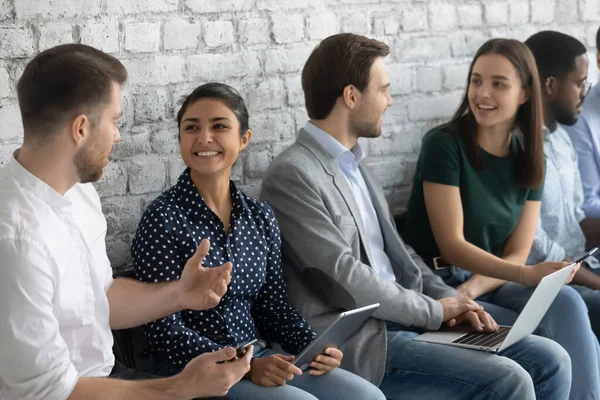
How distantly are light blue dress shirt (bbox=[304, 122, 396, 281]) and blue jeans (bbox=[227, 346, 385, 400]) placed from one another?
0.52m

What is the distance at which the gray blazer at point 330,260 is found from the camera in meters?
2.63

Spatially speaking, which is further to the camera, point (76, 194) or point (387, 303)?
point (387, 303)

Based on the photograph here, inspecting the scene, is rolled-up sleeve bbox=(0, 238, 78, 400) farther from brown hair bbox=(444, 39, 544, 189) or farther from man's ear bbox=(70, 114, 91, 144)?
brown hair bbox=(444, 39, 544, 189)

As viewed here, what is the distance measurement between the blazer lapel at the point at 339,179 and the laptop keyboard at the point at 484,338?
36 centimetres

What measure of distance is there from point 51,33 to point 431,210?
136 centimetres

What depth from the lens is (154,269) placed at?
2.31 m

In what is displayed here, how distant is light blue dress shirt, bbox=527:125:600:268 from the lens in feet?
11.1

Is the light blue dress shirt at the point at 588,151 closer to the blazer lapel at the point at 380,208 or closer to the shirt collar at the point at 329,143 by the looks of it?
the blazer lapel at the point at 380,208

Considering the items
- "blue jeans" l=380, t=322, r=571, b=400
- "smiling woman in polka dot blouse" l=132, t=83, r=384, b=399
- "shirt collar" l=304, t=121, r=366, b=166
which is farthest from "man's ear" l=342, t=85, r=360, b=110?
"blue jeans" l=380, t=322, r=571, b=400

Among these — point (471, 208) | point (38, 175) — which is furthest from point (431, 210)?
point (38, 175)

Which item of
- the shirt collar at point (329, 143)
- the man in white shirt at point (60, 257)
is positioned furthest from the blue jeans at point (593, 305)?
the man in white shirt at point (60, 257)

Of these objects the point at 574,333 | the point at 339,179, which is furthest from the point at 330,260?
the point at 574,333

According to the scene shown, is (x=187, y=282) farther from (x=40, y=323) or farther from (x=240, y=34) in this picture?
(x=240, y=34)

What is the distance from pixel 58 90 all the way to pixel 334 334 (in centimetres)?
95
